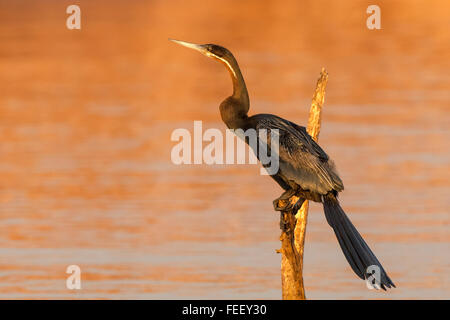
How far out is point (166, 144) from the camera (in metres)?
13.5

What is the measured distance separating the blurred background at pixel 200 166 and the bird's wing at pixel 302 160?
2563 millimetres

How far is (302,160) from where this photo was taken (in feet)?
22.2

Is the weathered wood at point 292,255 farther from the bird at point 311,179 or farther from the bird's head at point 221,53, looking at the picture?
the bird's head at point 221,53

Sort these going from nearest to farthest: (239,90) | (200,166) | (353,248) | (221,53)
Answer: (353,248) < (239,90) < (221,53) < (200,166)

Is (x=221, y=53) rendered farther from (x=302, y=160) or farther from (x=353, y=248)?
(x=353, y=248)

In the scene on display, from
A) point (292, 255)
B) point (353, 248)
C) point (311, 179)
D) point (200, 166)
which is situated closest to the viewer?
point (353, 248)

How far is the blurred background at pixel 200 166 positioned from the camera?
9719 millimetres

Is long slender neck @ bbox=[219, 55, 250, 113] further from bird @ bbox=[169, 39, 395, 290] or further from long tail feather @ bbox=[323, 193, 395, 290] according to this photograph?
long tail feather @ bbox=[323, 193, 395, 290]

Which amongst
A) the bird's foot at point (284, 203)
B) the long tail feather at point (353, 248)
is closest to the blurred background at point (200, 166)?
the bird's foot at point (284, 203)

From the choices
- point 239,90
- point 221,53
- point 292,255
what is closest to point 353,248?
point 292,255

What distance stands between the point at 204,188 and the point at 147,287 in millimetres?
2829

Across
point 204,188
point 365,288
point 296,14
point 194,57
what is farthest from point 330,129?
point 296,14

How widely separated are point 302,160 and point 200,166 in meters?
6.32

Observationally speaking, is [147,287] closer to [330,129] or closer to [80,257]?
[80,257]
